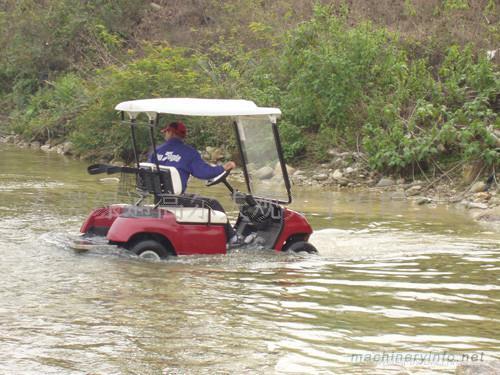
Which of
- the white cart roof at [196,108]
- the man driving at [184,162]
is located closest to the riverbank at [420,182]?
the white cart roof at [196,108]

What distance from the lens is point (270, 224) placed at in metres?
10.5

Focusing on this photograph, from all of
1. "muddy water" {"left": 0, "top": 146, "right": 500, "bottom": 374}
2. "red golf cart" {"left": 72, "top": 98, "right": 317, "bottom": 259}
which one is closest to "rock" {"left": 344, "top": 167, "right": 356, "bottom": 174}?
"muddy water" {"left": 0, "top": 146, "right": 500, "bottom": 374}

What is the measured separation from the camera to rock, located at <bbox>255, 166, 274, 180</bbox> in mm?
10695

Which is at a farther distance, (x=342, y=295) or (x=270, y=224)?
(x=270, y=224)

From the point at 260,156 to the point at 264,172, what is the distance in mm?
178

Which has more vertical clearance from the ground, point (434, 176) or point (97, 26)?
point (97, 26)

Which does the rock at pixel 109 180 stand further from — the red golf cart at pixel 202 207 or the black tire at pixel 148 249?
the black tire at pixel 148 249

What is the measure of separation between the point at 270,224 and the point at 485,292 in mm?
2589

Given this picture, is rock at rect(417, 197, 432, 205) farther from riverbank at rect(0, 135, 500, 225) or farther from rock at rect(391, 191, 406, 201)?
rock at rect(391, 191, 406, 201)

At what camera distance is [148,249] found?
980 centimetres

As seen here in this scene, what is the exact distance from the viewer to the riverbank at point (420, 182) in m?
15.4

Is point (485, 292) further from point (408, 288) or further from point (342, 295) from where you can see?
point (342, 295)

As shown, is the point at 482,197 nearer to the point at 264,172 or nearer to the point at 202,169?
the point at 264,172

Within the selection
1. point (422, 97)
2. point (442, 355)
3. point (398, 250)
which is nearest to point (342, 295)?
point (442, 355)
